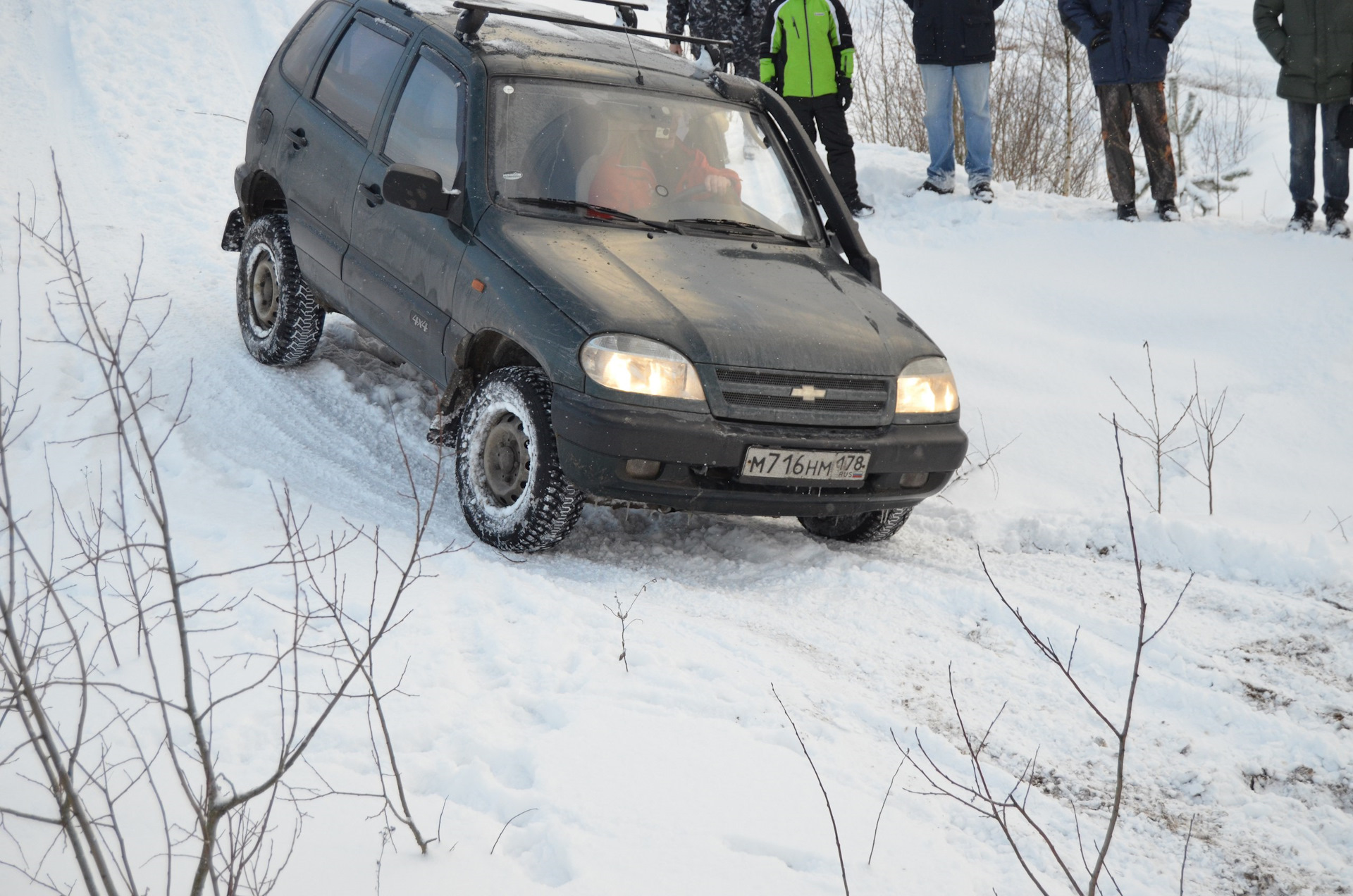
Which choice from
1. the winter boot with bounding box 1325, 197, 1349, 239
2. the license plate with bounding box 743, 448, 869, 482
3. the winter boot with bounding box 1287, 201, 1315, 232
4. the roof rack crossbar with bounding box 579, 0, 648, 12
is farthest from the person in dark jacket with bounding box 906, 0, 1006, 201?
the license plate with bounding box 743, 448, 869, 482

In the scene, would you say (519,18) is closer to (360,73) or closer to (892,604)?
(360,73)

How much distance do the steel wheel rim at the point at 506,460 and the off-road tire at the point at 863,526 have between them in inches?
52.2

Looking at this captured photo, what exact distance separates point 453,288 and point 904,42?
8.79m

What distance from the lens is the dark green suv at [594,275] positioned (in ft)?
13.6

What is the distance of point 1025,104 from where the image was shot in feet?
36.4

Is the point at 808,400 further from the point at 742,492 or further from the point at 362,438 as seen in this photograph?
the point at 362,438

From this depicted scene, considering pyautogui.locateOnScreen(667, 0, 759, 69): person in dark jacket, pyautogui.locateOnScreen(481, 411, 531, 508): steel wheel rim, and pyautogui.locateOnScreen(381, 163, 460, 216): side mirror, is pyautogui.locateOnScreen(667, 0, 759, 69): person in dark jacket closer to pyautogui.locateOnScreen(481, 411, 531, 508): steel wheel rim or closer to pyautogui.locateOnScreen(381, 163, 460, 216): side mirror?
pyautogui.locateOnScreen(381, 163, 460, 216): side mirror

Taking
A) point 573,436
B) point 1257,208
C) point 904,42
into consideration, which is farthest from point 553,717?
point 1257,208

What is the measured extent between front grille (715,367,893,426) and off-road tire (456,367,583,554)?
628mm

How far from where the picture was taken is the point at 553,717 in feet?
10.5

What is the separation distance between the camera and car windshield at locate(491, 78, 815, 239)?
15.7 feet

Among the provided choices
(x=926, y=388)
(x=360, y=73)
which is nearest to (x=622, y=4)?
(x=360, y=73)

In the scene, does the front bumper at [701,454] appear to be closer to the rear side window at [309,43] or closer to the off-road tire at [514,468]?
the off-road tire at [514,468]

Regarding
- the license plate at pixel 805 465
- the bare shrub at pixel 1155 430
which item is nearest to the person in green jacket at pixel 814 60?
the bare shrub at pixel 1155 430
